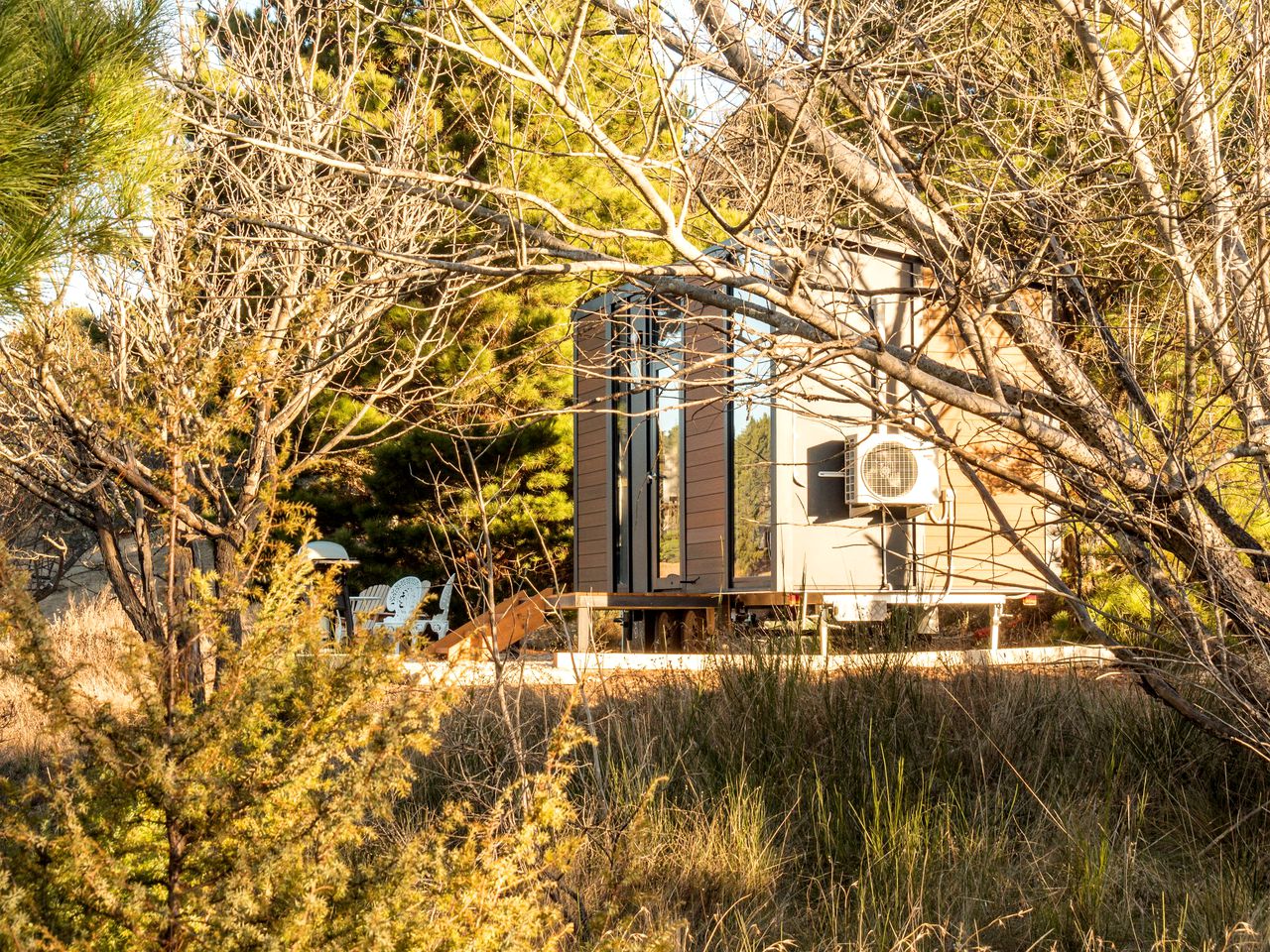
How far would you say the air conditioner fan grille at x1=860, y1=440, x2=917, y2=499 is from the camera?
8914mm

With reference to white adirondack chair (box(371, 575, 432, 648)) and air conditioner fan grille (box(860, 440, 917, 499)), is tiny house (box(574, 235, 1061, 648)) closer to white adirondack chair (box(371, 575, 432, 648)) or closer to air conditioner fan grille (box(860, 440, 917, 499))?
air conditioner fan grille (box(860, 440, 917, 499))

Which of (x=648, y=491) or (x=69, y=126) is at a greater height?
(x=69, y=126)

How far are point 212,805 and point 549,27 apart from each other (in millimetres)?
2156

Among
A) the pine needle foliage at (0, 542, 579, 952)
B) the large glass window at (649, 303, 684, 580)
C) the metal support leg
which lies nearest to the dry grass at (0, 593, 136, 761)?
the pine needle foliage at (0, 542, 579, 952)

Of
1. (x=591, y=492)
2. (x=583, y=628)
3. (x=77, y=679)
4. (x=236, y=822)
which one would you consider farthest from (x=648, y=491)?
(x=236, y=822)

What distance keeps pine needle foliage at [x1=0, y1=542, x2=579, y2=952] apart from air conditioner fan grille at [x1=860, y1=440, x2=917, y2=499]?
273 inches

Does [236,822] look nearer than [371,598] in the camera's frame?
Yes

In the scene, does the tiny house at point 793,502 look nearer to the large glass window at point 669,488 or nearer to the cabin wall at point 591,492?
the large glass window at point 669,488

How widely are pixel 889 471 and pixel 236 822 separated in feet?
24.2

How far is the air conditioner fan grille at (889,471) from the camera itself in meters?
8.91

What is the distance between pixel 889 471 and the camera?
8.93m

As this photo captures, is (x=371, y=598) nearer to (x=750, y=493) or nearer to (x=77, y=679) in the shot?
(x=750, y=493)

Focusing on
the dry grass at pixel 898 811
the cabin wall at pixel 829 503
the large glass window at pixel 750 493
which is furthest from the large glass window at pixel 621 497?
the dry grass at pixel 898 811

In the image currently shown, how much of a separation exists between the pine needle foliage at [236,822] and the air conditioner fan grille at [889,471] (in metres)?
6.94
